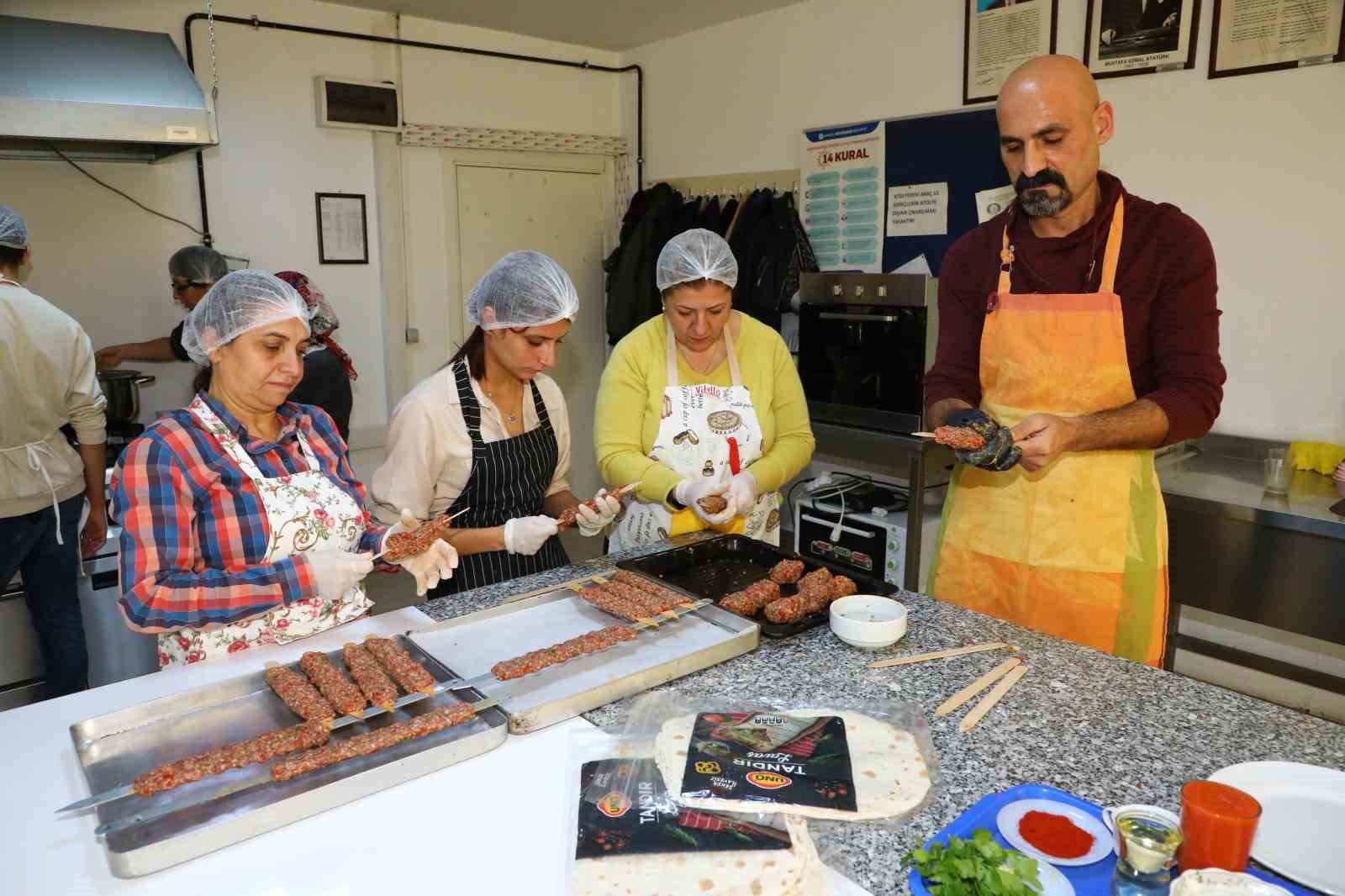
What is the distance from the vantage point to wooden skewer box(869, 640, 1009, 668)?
1799 mm

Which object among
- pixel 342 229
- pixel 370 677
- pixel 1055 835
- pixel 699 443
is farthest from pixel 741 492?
pixel 342 229

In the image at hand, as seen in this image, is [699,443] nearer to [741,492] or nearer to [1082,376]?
[741,492]

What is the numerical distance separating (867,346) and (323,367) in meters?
2.61

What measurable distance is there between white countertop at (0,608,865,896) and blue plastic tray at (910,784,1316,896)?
0.18m

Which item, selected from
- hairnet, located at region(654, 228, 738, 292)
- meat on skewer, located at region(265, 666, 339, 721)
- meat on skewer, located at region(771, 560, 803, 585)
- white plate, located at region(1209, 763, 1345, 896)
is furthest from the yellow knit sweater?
white plate, located at region(1209, 763, 1345, 896)

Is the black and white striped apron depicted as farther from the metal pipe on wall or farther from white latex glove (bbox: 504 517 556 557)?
the metal pipe on wall

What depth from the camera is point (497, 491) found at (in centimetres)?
266

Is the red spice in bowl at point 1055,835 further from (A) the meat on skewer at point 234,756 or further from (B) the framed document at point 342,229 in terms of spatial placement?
(B) the framed document at point 342,229

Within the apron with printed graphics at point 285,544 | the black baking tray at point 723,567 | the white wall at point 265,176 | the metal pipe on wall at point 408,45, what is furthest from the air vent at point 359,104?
the black baking tray at point 723,567

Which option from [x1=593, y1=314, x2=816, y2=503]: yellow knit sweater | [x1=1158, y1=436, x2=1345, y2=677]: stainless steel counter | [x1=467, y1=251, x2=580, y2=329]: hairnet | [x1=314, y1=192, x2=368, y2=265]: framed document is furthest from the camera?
[x1=314, y1=192, x2=368, y2=265]: framed document

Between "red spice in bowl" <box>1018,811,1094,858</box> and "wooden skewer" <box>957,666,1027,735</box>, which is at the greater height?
"wooden skewer" <box>957,666,1027,735</box>

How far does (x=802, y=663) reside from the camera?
1.81 meters

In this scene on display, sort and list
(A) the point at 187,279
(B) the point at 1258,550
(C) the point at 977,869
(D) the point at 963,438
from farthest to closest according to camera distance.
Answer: (A) the point at 187,279 < (B) the point at 1258,550 < (D) the point at 963,438 < (C) the point at 977,869

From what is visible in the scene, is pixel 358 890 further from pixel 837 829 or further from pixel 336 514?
pixel 336 514
